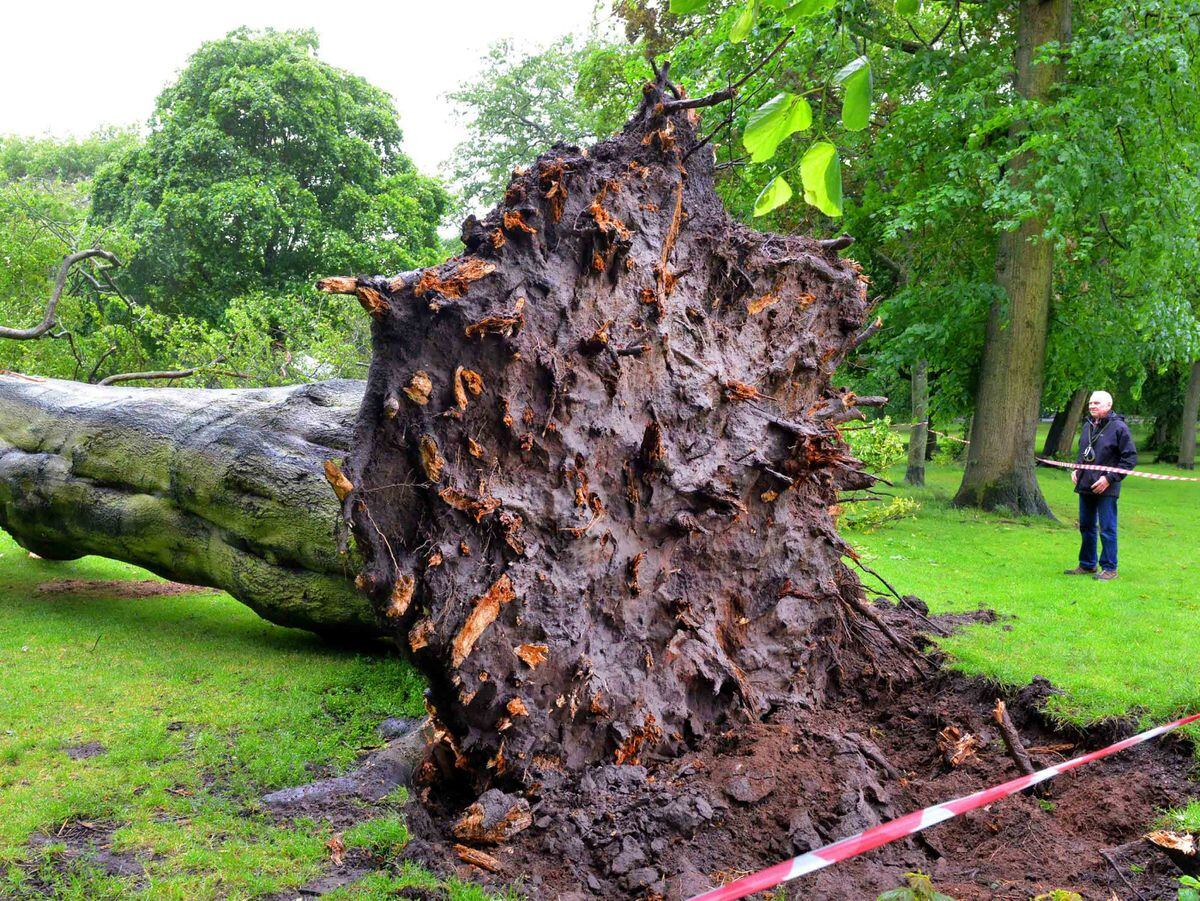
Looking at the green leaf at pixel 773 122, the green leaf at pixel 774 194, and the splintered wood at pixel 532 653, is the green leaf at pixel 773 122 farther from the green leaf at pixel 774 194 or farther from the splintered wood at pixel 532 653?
the splintered wood at pixel 532 653

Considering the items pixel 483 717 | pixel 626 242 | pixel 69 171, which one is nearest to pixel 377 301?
pixel 626 242

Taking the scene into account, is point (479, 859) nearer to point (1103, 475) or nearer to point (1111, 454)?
point (1103, 475)

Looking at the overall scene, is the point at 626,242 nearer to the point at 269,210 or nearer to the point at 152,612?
the point at 152,612

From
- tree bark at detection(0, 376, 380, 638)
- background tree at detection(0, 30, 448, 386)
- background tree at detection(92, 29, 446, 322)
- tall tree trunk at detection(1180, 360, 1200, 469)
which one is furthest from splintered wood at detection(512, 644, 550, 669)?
tall tree trunk at detection(1180, 360, 1200, 469)

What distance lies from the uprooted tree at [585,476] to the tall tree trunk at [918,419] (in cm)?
1083

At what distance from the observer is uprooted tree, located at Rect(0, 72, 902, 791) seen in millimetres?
3738

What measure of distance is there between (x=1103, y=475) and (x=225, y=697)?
25.8 feet

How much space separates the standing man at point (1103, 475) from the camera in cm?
840

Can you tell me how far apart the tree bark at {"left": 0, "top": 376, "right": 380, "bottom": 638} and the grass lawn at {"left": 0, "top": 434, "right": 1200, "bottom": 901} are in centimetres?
56

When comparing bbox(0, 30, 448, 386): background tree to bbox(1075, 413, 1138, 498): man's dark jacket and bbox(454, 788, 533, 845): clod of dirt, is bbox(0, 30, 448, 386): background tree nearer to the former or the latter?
bbox(1075, 413, 1138, 498): man's dark jacket

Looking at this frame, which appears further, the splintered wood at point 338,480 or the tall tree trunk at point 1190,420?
the tall tree trunk at point 1190,420

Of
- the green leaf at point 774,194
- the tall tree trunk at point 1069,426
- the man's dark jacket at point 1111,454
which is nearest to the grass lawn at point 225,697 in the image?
the man's dark jacket at point 1111,454

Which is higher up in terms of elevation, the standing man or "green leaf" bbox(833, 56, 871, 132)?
"green leaf" bbox(833, 56, 871, 132)

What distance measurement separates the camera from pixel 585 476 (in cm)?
409
